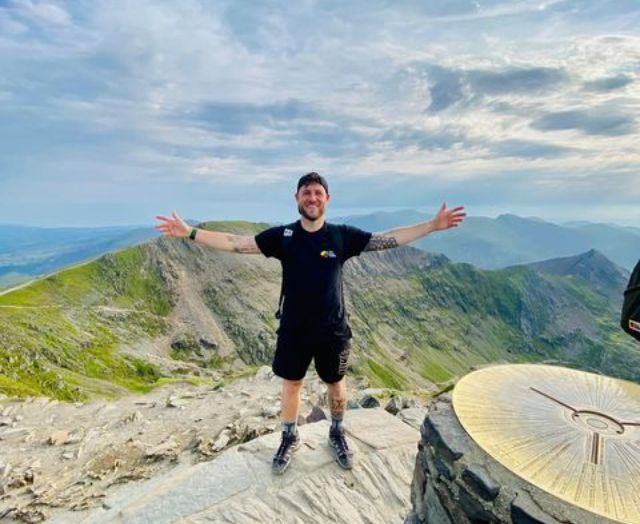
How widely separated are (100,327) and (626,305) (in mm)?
96541

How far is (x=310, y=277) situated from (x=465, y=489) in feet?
13.1

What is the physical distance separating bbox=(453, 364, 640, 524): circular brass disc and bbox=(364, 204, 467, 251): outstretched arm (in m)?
2.83

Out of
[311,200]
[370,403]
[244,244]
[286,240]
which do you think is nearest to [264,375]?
[370,403]

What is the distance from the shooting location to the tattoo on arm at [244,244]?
28.2ft

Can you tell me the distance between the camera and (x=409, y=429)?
11.3 metres

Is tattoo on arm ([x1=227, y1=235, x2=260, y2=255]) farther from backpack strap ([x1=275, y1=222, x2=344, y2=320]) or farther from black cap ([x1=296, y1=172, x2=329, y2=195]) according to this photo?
black cap ([x1=296, y1=172, x2=329, y2=195])

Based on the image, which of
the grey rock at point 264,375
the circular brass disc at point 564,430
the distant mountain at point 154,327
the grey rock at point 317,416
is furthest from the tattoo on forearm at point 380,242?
the distant mountain at point 154,327

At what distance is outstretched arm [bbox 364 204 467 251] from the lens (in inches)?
333

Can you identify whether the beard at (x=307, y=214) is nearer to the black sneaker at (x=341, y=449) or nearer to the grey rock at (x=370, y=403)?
the black sneaker at (x=341, y=449)

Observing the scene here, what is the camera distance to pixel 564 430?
659cm

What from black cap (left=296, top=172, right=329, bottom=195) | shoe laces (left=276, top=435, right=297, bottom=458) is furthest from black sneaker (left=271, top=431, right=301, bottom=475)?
black cap (left=296, top=172, right=329, bottom=195)

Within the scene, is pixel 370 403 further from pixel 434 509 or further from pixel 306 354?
pixel 434 509

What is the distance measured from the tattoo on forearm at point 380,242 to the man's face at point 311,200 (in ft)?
4.35

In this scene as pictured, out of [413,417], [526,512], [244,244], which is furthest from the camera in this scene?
[413,417]
